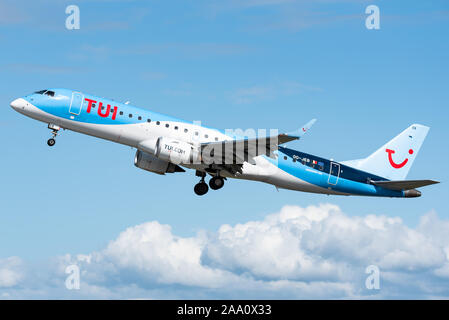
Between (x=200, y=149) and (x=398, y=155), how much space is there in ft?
55.0

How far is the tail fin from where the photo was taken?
4969 centimetres

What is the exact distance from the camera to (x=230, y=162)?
43.2 meters

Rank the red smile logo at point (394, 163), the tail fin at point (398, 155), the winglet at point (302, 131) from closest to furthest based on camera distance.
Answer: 1. the winglet at point (302, 131)
2. the tail fin at point (398, 155)
3. the red smile logo at point (394, 163)

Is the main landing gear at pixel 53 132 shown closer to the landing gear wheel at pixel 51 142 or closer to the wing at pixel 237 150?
the landing gear wheel at pixel 51 142

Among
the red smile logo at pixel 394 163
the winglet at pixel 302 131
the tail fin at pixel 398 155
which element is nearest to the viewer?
the winglet at pixel 302 131

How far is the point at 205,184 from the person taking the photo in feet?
150

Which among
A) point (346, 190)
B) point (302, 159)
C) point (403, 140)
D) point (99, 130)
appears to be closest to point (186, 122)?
point (99, 130)

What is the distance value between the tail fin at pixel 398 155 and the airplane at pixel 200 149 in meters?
1.73

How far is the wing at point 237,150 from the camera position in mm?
40225

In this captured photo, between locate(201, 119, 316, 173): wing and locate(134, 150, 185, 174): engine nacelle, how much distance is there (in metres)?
3.93

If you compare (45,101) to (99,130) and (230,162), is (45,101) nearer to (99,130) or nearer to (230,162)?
(99,130)

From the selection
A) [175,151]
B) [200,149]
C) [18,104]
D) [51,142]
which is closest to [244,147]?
[200,149]

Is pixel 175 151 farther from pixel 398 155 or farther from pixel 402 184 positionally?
pixel 398 155

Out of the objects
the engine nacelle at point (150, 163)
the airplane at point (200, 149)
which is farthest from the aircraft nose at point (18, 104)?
the engine nacelle at point (150, 163)
